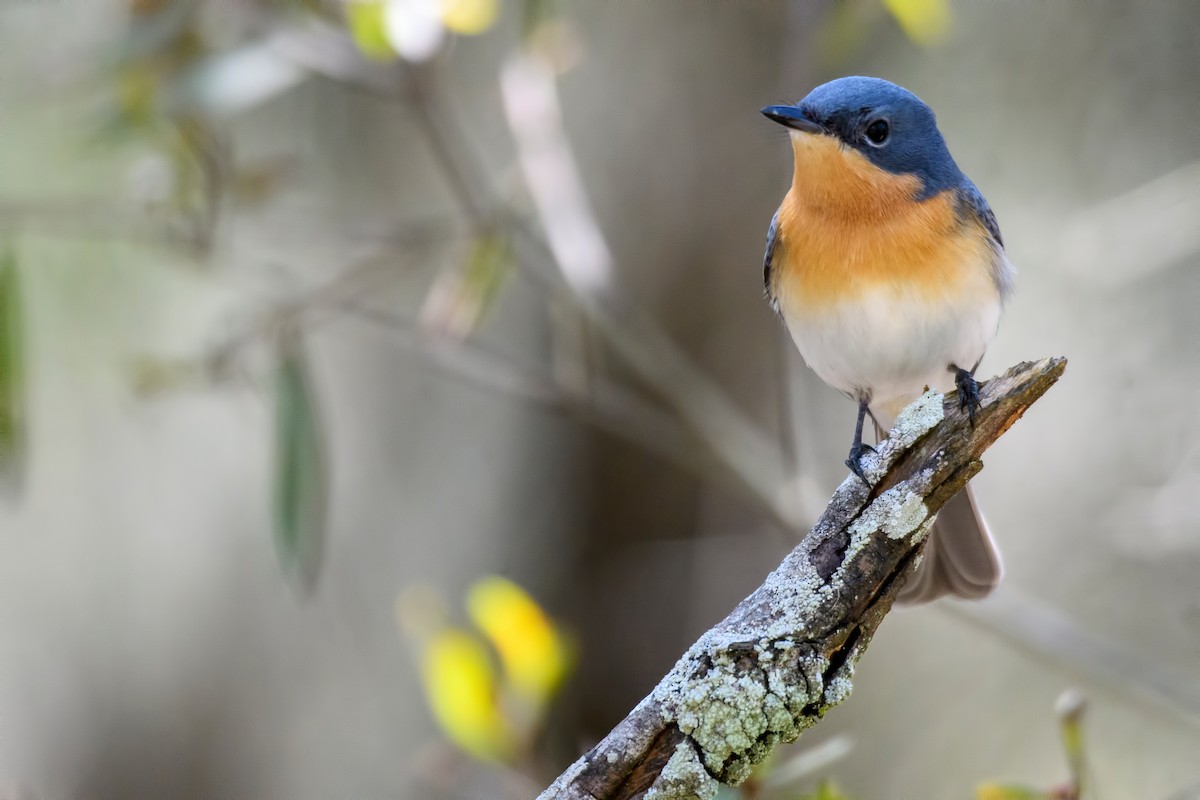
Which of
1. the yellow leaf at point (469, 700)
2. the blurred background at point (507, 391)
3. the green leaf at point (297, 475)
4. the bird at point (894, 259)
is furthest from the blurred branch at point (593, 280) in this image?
the yellow leaf at point (469, 700)

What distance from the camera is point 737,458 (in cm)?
323

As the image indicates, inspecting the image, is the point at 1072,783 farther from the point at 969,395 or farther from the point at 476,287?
the point at 476,287

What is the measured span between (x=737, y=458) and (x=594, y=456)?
1.05 m

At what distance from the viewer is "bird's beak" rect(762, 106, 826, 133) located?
2227mm

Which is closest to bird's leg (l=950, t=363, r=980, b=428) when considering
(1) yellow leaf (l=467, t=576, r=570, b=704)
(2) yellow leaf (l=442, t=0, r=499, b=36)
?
(1) yellow leaf (l=467, t=576, r=570, b=704)

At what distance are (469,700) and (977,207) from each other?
1555mm

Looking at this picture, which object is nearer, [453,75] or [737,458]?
[737,458]

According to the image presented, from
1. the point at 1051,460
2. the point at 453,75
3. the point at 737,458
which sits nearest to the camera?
the point at 737,458

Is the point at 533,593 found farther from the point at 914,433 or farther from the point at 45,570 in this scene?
the point at 914,433

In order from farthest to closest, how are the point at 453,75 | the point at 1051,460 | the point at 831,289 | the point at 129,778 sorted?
the point at 129,778, the point at 453,75, the point at 1051,460, the point at 831,289

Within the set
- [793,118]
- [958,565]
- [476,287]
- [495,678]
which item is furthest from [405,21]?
[958,565]

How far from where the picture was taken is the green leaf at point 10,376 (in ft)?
8.50

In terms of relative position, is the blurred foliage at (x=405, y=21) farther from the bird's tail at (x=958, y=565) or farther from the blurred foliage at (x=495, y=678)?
the bird's tail at (x=958, y=565)

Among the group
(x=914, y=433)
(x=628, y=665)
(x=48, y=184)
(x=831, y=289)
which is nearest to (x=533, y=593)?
(x=628, y=665)
